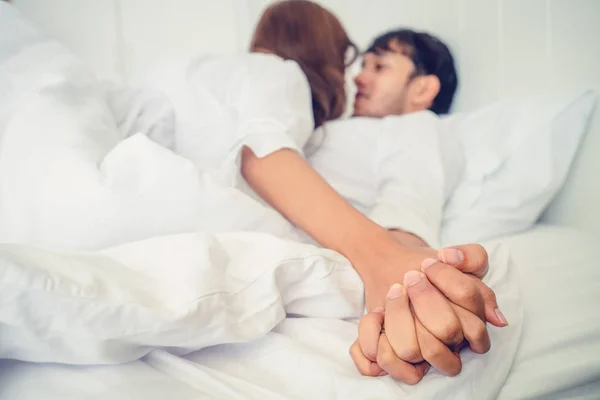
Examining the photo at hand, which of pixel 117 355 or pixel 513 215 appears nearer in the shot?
pixel 117 355

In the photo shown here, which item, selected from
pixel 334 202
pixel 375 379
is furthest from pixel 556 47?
pixel 375 379

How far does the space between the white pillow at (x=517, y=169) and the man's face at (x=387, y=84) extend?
322 millimetres

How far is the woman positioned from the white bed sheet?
0.11 ft

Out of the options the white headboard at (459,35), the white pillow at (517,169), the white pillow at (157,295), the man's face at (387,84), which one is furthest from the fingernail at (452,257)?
the man's face at (387,84)

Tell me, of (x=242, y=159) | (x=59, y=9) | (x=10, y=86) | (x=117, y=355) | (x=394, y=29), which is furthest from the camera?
(x=59, y=9)

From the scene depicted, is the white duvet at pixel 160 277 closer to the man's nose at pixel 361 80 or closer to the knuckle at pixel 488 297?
the knuckle at pixel 488 297

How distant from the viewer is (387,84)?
109cm

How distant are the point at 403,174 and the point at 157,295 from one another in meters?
0.52

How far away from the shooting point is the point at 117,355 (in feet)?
1.06

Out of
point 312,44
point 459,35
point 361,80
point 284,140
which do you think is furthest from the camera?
point 361,80

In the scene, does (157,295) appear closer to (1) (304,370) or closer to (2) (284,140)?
(1) (304,370)

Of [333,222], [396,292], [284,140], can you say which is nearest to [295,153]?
[284,140]

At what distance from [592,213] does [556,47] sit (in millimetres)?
297

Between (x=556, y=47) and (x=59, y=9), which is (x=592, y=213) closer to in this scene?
(x=556, y=47)
